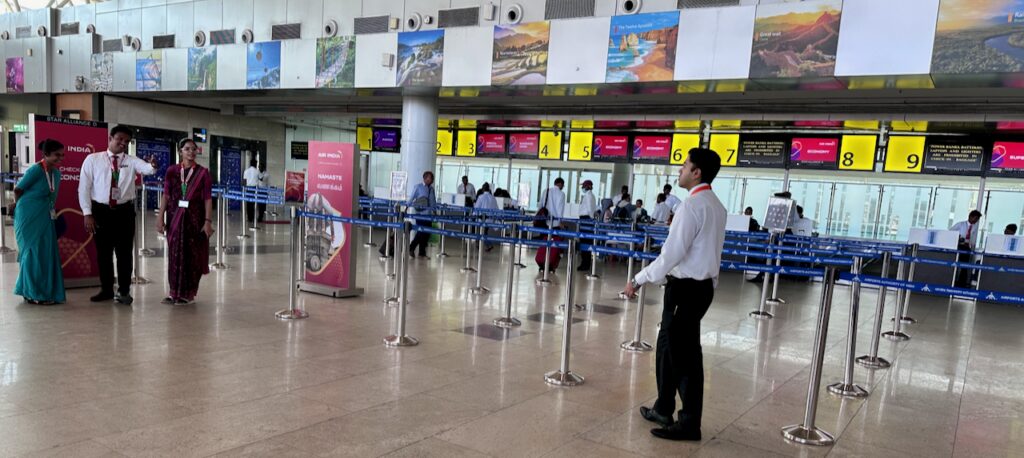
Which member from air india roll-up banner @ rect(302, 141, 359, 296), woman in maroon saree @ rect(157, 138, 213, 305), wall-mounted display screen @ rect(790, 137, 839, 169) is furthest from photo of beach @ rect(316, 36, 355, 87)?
wall-mounted display screen @ rect(790, 137, 839, 169)

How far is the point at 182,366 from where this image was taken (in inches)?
189

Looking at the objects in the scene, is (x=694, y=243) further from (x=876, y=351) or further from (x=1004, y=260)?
(x=1004, y=260)

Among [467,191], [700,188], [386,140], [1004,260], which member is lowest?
[1004,260]

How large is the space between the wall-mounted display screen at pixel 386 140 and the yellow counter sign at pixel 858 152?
509 inches

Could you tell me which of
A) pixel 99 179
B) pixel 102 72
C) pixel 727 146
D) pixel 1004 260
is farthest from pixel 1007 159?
pixel 102 72

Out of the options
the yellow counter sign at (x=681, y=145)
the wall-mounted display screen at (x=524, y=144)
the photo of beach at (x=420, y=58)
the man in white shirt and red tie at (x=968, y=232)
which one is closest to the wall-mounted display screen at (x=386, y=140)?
the wall-mounted display screen at (x=524, y=144)

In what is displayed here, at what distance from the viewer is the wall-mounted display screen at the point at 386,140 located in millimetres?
20703

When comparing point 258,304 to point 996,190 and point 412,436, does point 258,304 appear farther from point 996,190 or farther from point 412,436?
point 996,190

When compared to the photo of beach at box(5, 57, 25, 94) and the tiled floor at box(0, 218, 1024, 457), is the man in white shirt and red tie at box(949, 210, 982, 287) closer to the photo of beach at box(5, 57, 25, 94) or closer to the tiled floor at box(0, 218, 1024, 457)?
the tiled floor at box(0, 218, 1024, 457)

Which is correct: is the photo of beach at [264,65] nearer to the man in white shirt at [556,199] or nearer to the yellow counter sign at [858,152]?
the man in white shirt at [556,199]

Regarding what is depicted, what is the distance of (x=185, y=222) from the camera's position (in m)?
6.91

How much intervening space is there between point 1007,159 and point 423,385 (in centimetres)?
1357

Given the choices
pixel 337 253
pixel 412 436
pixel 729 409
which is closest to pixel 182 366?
pixel 412 436

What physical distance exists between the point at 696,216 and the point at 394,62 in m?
10.1
